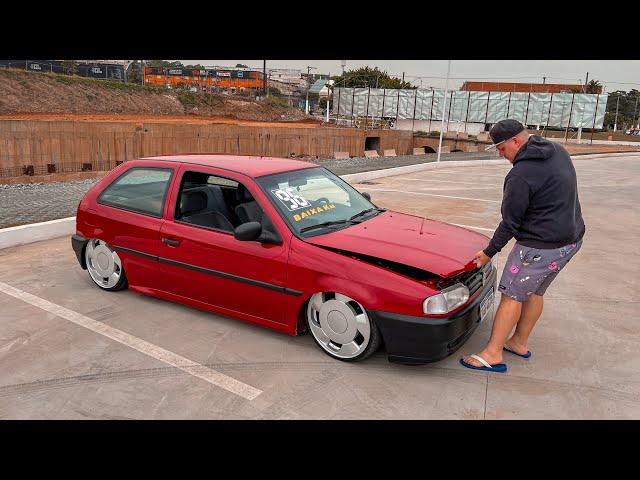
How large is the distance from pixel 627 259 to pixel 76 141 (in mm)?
16750

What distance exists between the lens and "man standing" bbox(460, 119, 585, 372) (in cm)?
340

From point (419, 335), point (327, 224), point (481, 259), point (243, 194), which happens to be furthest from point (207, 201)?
point (481, 259)

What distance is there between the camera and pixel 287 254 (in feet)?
12.8

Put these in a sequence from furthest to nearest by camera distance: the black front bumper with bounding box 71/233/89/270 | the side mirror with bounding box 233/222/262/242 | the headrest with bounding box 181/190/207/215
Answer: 1. the black front bumper with bounding box 71/233/89/270
2. the headrest with bounding box 181/190/207/215
3. the side mirror with bounding box 233/222/262/242

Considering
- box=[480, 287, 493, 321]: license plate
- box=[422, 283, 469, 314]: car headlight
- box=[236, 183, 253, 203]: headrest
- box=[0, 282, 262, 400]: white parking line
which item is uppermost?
box=[236, 183, 253, 203]: headrest

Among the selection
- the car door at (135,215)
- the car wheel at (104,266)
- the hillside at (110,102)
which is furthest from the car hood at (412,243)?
the hillside at (110,102)

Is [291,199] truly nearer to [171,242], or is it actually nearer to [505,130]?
[171,242]

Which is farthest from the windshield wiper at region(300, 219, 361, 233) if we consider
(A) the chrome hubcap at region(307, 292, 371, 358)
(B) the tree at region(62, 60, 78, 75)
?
(B) the tree at region(62, 60, 78, 75)

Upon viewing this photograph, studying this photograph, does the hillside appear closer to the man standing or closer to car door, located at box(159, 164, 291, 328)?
car door, located at box(159, 164, 291, 328)

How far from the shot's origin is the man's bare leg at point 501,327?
372 cm

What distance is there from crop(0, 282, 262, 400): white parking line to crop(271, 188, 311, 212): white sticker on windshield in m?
1.44

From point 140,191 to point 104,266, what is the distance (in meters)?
0.84

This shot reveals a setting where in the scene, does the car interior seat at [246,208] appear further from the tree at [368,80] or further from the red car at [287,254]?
the tree at [368,80]
